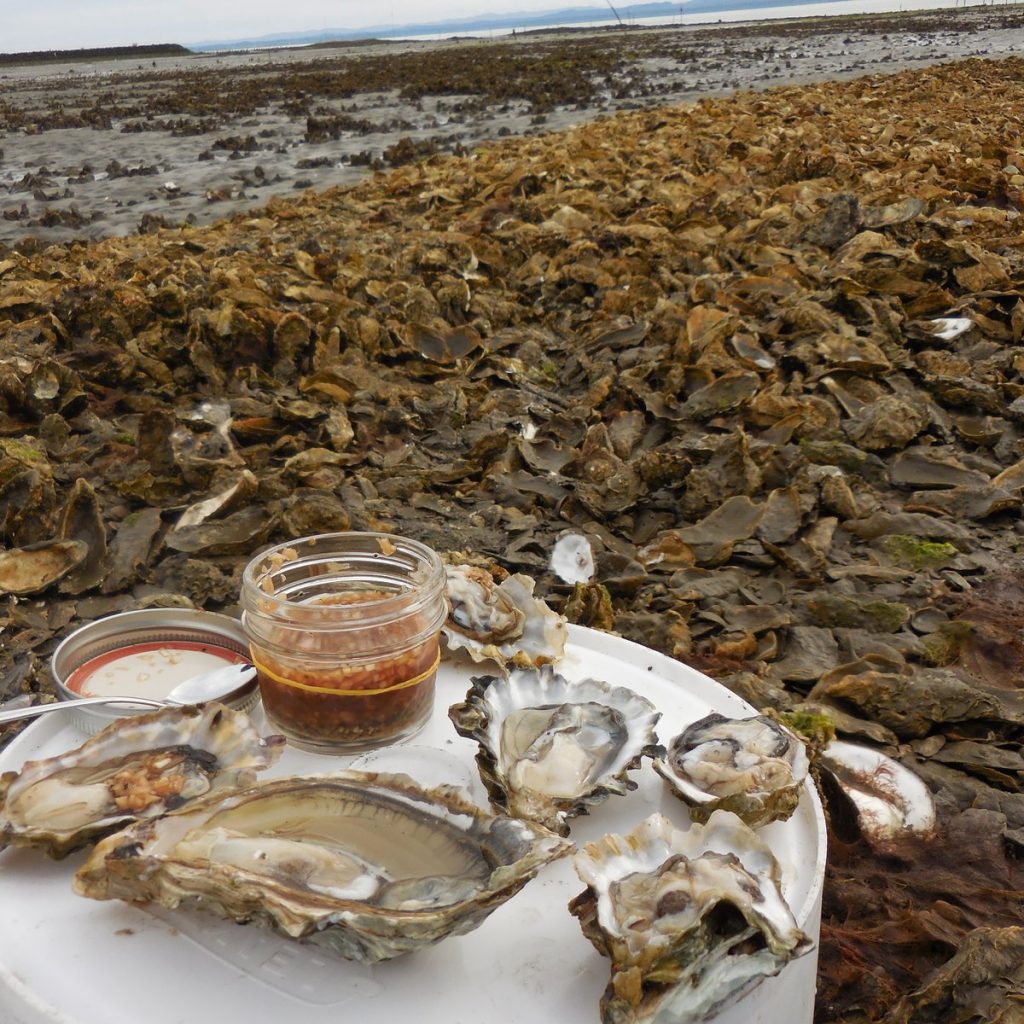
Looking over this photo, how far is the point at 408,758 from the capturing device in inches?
64.5

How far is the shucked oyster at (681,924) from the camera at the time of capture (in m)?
1.14

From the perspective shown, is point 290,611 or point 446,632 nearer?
point 290,611

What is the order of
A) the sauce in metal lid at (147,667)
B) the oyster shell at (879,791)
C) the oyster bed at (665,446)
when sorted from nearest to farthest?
the sauce in metal lid at (147,667) < the oyster shell at (879,791) < the oyster bed at (665,446)

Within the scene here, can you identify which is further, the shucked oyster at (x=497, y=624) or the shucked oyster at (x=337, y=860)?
the shucked oyster at (x=497, y=624)

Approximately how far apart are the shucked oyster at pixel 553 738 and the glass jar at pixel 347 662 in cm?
12

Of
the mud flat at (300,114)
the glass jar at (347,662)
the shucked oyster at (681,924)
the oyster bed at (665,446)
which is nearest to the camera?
the shucked oyster at (681,924)

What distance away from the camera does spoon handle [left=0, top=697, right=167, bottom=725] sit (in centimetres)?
159

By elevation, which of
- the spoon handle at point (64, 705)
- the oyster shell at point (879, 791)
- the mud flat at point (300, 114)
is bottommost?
the oyster shell at point (879, 791)

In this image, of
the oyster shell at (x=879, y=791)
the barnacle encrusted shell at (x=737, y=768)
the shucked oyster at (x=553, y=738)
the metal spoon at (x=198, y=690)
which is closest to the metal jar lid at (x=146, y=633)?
the metal spoon at (x=198, y=690)

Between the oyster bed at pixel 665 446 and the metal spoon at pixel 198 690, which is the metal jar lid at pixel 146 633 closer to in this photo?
the metal spoon at pixel 198 690

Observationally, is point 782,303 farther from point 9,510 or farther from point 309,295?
point 9,510

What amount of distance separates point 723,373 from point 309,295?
2.45 meters

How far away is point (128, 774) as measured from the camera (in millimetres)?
1455

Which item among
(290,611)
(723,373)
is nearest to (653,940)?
(290,611)
